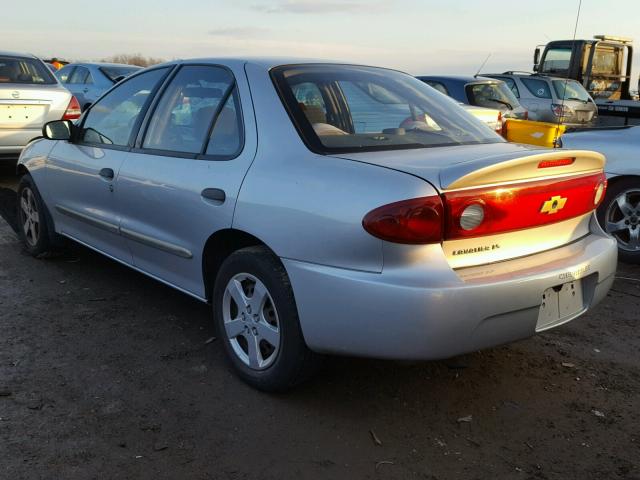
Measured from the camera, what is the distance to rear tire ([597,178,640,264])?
17.7ft

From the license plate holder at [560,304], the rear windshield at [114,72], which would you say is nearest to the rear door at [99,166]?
the license plate holder at [560,304]

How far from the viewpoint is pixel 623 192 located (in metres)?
5.43

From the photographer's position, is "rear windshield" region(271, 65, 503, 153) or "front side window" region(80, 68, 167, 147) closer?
"rear windshield" region(271, 65, 503, 153)

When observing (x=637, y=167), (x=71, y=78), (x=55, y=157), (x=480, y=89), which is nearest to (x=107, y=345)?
(x=55, y=157)

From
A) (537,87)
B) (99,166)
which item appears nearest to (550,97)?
(537,87)

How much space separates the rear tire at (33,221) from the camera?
5062mm

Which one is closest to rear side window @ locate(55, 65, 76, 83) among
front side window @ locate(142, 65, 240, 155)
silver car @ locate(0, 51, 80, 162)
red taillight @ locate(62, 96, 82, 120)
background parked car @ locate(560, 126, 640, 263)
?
silver car @ locate(0, 51, 80, 162)

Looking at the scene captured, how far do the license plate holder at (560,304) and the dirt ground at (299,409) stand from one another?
1.52 ft

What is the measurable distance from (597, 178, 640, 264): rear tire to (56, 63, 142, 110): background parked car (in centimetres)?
953

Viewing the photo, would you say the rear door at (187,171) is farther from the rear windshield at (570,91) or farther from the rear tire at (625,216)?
the rear windshield at (570,91)

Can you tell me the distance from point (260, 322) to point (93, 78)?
1110cm

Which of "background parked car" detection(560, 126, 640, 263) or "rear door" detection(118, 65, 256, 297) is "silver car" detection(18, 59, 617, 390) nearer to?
"rear door" detection(118, 65, 256, 297)

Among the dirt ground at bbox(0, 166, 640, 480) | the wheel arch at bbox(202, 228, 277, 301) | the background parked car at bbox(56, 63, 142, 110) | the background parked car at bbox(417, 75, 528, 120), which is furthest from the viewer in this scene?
the background parked car at bbox(56, 63, 142, 110)

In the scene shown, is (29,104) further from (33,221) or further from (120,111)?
(120,111)
